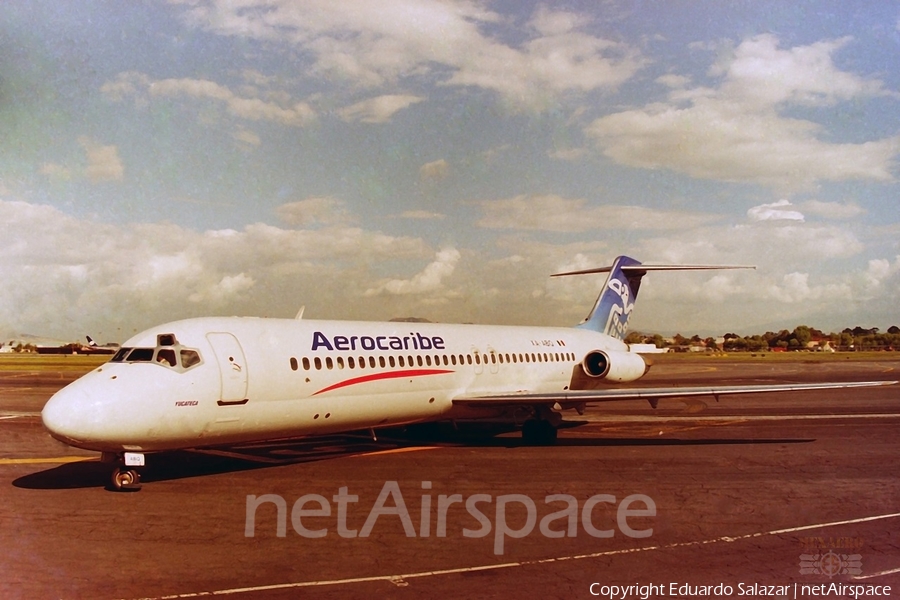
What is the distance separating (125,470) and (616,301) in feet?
63.6

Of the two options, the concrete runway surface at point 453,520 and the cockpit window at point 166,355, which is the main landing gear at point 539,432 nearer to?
the concrete runway surface at point 453,520

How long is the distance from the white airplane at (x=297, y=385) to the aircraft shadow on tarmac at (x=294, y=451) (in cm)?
88

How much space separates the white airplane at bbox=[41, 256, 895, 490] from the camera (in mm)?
11492

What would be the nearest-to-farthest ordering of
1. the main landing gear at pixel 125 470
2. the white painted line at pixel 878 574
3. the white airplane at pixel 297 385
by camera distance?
the white painted line at pixel 878 574, the white airplane at pixel 297 385, the main landing gear at pixel 125 470

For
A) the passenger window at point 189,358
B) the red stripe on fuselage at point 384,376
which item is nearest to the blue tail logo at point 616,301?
the red stripe on fuselage at point 384,376

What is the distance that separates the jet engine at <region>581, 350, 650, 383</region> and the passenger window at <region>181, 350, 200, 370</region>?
46.0ft

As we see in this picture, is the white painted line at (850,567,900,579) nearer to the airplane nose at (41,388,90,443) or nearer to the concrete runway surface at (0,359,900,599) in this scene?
the concrete runway surface at (0,359,900,599)

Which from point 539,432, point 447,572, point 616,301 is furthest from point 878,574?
point 616,301

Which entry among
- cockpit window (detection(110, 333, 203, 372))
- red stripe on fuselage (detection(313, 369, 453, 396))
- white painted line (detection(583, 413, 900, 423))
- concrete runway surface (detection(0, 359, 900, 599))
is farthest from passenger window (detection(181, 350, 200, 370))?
white painted line (detection(583, 413, 900, 423))

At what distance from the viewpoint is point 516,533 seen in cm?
927

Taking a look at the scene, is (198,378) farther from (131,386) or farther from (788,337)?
(788,337)

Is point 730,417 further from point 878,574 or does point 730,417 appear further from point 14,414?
point 14,414

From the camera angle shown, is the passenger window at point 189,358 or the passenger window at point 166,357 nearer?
the passenger window at point 166,357

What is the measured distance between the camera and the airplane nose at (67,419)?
10.9 meters
